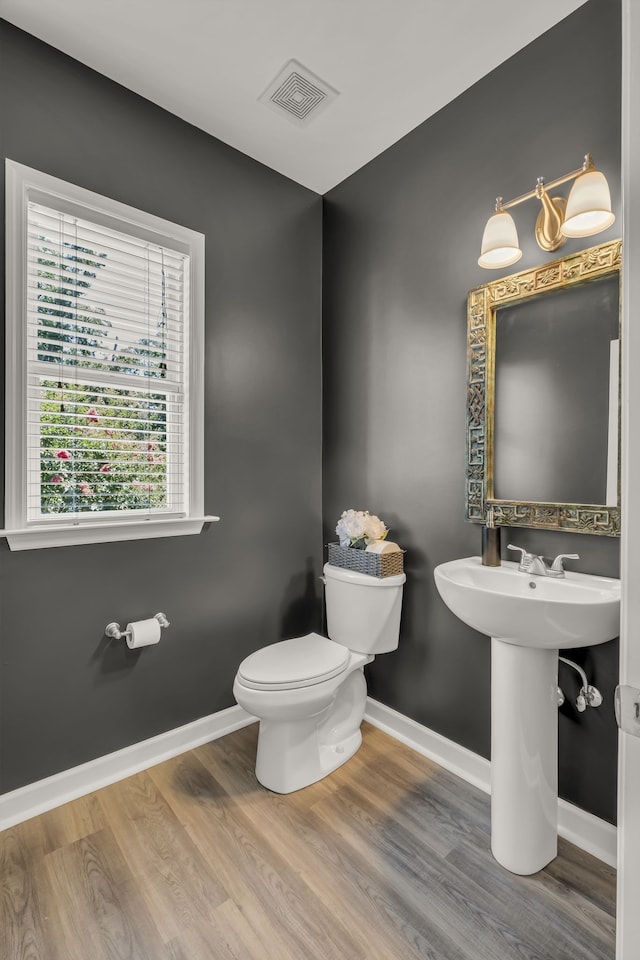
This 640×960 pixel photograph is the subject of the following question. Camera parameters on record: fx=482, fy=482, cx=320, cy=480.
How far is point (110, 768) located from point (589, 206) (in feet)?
8.10

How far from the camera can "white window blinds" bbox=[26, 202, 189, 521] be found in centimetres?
168

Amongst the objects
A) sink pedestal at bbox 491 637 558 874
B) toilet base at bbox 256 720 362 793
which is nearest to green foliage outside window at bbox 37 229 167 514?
toilet base at bbox 256 720 362 793

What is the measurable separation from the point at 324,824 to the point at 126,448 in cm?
153

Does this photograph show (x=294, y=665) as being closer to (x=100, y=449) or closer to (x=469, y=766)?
(x=469, y=766)

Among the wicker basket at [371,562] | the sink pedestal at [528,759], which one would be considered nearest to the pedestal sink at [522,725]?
the sink pedestal at [528,759]

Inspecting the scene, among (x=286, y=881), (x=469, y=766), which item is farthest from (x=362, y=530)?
(x=286, y=881)

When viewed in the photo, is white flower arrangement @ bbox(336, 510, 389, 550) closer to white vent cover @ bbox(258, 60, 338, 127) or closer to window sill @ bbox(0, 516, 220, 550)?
window sill @ bbox(0, 516, 220, 550)

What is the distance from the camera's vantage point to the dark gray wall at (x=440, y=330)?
4.95 feet

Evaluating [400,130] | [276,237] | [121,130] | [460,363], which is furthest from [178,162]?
[460,363]

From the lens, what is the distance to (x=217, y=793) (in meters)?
1.78

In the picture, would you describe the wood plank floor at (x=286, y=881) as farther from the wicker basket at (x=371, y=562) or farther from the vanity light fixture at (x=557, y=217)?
the vanity light fixture at (x=557, y=217)

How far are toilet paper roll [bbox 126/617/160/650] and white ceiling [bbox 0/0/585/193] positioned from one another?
6.71 ft

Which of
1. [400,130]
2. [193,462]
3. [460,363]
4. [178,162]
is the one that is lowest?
[193,462]

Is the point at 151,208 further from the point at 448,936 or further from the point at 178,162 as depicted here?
the point at 448,936
